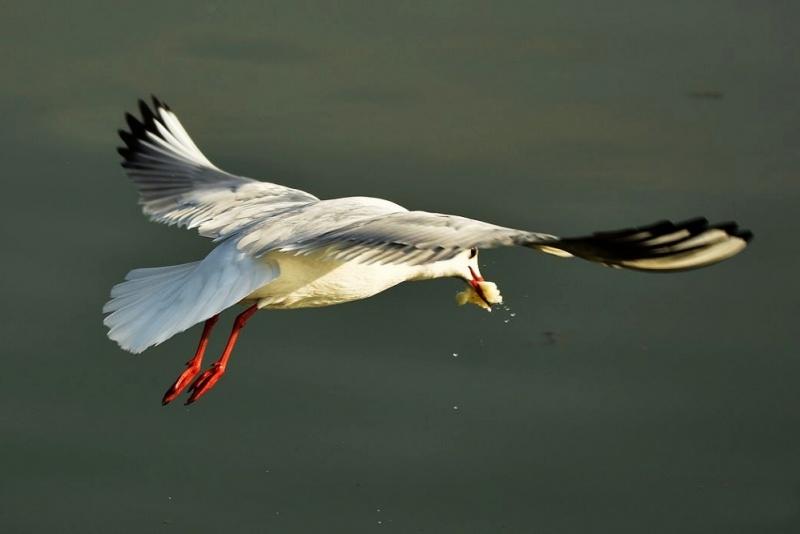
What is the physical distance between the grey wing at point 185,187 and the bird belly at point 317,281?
0.32 m

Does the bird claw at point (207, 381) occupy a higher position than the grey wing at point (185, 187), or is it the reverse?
the grey wing at point (185, 187)

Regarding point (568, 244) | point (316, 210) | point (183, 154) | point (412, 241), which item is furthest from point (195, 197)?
point (568, 244)

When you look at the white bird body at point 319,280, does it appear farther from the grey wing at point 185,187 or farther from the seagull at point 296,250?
the grey wing at point 185,187

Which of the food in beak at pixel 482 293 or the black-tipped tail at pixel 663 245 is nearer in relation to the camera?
the black-tipped tail at pixel 663 245

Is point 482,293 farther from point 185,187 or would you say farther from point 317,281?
point 185,187

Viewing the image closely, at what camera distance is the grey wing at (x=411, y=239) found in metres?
3.45

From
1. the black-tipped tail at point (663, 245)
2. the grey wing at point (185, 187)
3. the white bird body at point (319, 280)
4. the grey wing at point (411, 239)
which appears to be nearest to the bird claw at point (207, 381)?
the white bird body at point (319, 280)

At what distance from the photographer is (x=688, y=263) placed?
3379 millimetres

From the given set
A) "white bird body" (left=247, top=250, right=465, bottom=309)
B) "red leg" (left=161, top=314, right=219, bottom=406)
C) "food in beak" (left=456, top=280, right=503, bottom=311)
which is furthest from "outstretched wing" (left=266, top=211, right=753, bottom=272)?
"red leg" (left=161, top=314, right=219, bottom=406)

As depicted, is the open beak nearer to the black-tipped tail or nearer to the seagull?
the seagull

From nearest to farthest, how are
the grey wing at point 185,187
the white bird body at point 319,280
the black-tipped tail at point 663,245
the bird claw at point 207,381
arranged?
the black-tipped tail at point 663,245 → the white bird body at point 319,280 → the bird claw at point 207,381 → the grey wing at point 185,187

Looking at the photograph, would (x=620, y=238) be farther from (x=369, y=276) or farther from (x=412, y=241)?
(x=369, y=276)

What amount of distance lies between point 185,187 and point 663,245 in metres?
2.08

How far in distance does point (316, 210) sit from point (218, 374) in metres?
0.58
